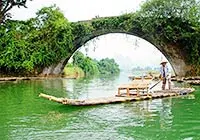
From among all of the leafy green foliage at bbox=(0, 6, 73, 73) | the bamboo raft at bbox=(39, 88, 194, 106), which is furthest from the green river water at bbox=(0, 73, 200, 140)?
the leafy green foliage at bbox=(0, 6, 73, 73)

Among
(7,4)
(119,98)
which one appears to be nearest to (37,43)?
(7,4)

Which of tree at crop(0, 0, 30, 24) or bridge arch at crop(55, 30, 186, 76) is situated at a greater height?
tree at crop(0, 0, 30, 24)

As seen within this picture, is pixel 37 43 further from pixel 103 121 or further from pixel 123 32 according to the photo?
pixel 103 121

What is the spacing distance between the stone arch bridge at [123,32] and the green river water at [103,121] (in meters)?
13.9

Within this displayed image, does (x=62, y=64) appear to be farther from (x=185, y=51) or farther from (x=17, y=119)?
(x=17, y=119)

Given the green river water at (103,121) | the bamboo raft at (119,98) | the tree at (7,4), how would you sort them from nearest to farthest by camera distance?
1. the green river water at (103,121)
2. the bamboo raft at (119,98)
3. the tree at (7,4)

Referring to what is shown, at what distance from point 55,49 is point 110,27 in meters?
4.21

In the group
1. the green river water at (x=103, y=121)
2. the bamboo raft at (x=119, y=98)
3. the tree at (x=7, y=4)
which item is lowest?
the green river water at (x=103, y=121)

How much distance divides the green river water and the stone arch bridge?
13.9m

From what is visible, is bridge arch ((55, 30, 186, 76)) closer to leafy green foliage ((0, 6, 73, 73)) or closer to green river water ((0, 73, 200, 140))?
leafy green foliage ((0, 6, 73, 73))

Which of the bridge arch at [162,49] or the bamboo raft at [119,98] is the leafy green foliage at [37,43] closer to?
the bridge arch at [162,49]

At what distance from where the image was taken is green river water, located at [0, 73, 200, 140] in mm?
7105

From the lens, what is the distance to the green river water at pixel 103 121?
711cm

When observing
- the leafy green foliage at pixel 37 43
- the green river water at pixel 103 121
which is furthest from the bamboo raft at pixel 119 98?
the leafy green foliage at pixel 37 43
